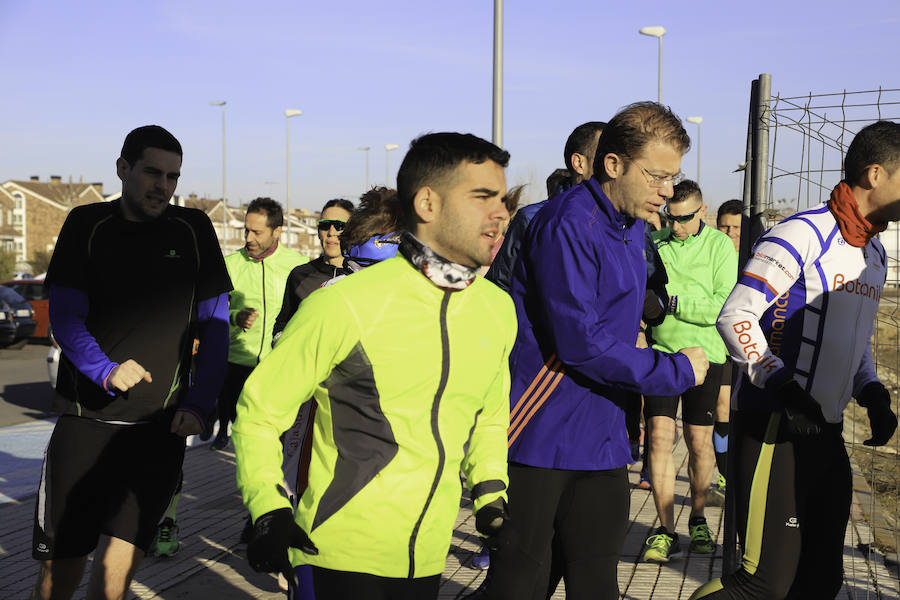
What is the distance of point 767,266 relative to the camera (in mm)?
3576

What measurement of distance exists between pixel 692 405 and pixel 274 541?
4705 millimetres

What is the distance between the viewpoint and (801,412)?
339cm

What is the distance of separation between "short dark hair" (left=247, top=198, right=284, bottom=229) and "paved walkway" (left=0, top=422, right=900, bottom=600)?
2282 mm

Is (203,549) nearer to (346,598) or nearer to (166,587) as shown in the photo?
(166,587)

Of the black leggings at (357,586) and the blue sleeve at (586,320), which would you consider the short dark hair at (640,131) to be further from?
the black leggings at (357,586)

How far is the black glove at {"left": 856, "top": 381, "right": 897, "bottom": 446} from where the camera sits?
376 centimetres

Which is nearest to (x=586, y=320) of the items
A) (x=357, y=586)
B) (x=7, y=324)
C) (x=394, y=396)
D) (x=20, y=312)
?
(x=394, y=396)

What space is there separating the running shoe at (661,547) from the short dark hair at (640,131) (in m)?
3.10

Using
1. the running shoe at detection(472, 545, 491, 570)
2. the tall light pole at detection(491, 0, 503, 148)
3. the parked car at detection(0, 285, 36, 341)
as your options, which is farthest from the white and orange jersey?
the parked car at detection(0, 285, 36, 341)

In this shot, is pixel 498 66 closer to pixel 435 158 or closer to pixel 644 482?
pixel 644 482

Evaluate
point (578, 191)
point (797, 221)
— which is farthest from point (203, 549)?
point (797, 221)

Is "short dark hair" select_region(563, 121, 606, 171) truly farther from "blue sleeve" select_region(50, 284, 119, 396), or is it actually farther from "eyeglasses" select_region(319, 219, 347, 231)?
"blue sleeve" select_region(50, 284, 119, 396)

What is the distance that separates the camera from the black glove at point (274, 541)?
7.63 ft

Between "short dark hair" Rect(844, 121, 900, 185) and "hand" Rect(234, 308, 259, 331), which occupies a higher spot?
"short dark hair" Rect(844, 121, 900, 185)
